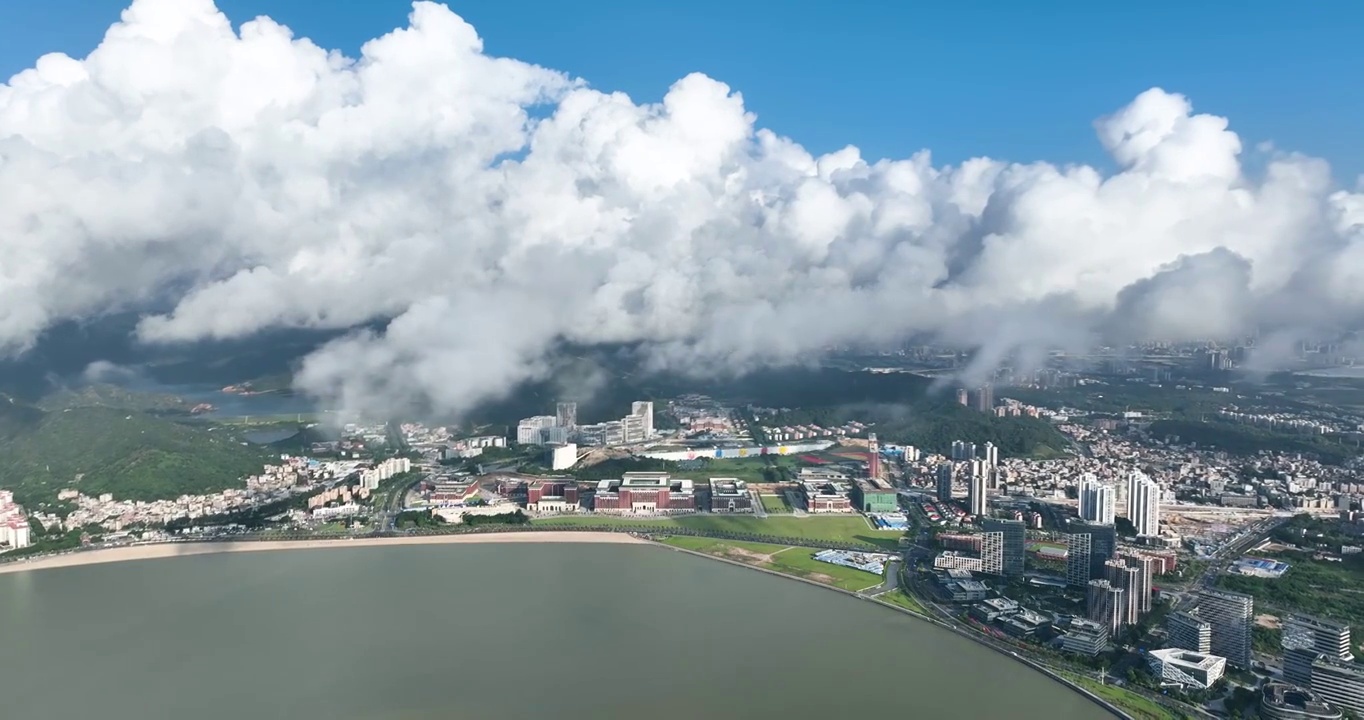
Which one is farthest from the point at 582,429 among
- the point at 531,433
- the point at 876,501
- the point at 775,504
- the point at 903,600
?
the point at 903,600

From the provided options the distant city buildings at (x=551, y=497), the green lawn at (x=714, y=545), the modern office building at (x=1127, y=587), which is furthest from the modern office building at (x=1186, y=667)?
the distant city buildings at (x=551, y=497)

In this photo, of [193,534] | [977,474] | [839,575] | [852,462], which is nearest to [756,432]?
[852,462]

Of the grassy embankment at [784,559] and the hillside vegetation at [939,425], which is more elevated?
the hillside vegetation at [939,425]

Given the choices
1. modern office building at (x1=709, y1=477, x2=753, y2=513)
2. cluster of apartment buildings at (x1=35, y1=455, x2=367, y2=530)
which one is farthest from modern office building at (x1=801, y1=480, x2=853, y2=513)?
cluster of apartment buildings at (x1=35, y1=455, x2=367, y2=530)

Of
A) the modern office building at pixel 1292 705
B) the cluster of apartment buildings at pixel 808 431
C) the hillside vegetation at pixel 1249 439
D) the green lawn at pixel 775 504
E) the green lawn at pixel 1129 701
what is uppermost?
the hillside vegetation at pixel 1249 439

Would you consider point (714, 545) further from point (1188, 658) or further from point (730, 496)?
point (1188, 658)

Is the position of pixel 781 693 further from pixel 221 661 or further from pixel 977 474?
pixel 977 474

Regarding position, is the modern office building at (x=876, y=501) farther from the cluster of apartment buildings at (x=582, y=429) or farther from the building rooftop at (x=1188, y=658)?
the cluster of apartment buildings at (x=582, y=429)
